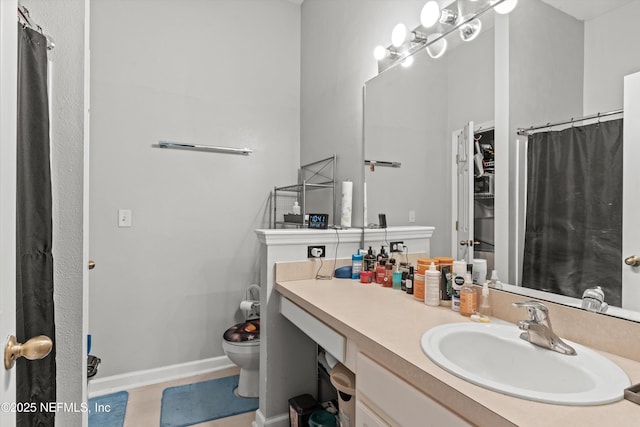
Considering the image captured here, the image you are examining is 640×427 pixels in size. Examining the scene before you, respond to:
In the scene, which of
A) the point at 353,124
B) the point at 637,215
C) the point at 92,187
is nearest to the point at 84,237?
the point at 92,187

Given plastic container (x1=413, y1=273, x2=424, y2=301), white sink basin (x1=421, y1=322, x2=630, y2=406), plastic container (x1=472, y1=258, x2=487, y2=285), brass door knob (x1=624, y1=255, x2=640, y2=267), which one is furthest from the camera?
plastic container (x1=413, y1=273, x2=424, y2=301)

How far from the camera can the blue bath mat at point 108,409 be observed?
1.89 metres

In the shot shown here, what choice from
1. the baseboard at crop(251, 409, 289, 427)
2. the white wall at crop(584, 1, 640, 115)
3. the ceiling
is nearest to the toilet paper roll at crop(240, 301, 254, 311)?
the baseboard at crop(251, 409, 289, 427)

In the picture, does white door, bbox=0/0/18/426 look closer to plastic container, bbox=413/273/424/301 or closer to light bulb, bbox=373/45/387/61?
plastic container, bbox=413/273/424/301

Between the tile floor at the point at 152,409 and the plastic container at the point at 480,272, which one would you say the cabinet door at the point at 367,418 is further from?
the tile floor at the point at 152,409

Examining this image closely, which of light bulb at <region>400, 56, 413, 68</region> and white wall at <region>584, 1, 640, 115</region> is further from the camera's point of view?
light bulb at <region>400, 56, 413, 68</region>

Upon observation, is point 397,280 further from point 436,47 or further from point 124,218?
point 124,218

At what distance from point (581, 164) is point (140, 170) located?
2.36 m

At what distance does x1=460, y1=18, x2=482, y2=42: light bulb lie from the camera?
52.5 inches

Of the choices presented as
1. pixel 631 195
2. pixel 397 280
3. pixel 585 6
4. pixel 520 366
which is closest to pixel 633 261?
pixel 631 195

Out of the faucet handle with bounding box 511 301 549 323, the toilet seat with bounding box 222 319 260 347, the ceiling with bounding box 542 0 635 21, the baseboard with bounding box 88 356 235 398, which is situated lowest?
the baseboard with bounding box 88 356 235 398

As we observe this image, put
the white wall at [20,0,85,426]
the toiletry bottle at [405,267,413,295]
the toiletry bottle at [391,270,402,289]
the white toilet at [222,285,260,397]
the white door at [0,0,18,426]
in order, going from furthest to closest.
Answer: the white toilet at [222,285,260,397] < the toiletry bottle at [391,270,402,289] < the toiletry bottle at [405,267,413,295] < the white wall at [20,0,85,426] < the white door at [0,0,18,426]

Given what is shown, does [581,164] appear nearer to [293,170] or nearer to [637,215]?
[637,215]

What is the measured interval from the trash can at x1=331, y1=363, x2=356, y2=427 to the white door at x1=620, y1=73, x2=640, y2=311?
0.89 m
